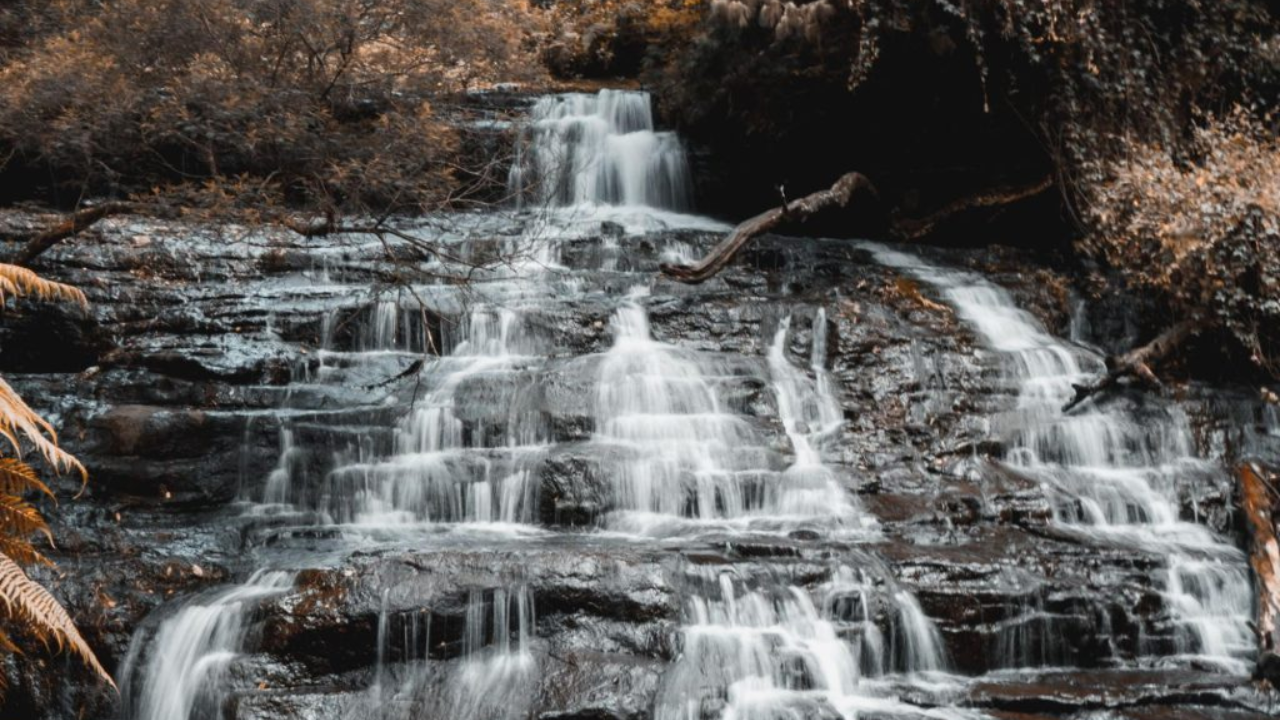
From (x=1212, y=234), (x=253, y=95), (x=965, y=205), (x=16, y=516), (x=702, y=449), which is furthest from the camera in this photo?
(x=965, y=205)

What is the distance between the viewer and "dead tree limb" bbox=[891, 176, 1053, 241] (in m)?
12.1

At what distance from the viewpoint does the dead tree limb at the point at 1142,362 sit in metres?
8.66

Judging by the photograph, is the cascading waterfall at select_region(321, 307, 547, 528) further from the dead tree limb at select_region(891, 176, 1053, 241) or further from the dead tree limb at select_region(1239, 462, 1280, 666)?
the dead tree limb at select_region(891, 176, 1053, 241)

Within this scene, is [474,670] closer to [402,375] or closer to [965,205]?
[402,375]

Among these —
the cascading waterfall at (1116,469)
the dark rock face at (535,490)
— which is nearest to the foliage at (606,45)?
the dark rock face at (535,490)

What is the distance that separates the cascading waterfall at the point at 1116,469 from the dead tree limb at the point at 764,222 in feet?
5.65

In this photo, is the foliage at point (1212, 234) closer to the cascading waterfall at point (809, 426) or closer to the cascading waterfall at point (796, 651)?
the cascading waterfall at point (809, 426)

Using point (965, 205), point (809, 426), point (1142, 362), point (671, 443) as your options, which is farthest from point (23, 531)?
point (965, 205)

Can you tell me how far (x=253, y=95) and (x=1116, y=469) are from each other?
27.4ft

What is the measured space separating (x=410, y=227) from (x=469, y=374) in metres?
3.89

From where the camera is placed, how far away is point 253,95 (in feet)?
28.7

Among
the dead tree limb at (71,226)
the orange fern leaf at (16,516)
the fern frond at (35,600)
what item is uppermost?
the dead tree limb at (71,226)

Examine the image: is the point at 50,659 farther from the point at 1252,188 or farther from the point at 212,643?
the point at 1252,188

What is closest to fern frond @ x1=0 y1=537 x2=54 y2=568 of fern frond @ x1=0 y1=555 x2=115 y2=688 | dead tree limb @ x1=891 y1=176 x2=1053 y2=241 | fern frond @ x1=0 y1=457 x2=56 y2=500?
fern frond @ x1=0 y1=457 x2=56 y2=500
